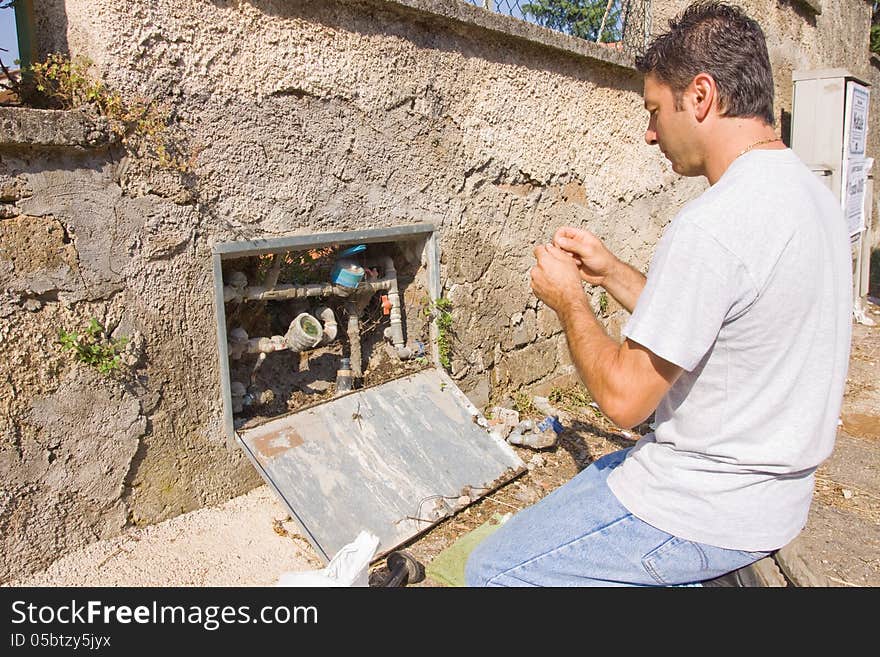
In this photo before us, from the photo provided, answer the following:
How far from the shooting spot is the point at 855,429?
13.6 ft

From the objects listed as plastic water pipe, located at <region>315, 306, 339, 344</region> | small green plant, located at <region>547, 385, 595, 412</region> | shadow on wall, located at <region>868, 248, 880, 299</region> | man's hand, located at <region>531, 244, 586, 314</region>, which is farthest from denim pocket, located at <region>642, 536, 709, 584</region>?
shadow on wall, located at <region>868, 248, 880, 299</region>

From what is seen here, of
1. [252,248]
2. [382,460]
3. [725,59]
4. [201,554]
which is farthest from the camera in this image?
[382,460]

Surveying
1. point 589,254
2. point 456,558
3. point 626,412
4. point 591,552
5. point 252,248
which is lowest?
point 456,558

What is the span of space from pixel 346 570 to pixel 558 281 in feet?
3.77

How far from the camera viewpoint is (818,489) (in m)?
3.42

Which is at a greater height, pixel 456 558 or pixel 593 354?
pixel 593 354

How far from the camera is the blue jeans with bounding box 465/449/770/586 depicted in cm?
154

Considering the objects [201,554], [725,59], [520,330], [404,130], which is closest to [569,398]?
[520,330]

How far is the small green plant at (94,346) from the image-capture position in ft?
7.16

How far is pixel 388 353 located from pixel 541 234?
43.5 inches

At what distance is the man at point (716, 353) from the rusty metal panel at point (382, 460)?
986mm

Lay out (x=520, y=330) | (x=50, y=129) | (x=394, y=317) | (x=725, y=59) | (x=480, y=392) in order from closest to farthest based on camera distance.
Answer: (x=725, y=59) < (x=50, y=129) < (x=394, y=317) < (x=480, y=392) < (x=520, y=330)

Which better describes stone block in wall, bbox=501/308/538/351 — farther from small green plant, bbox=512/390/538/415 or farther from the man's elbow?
the man's elbow

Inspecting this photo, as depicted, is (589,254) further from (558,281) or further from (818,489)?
(818,489)
